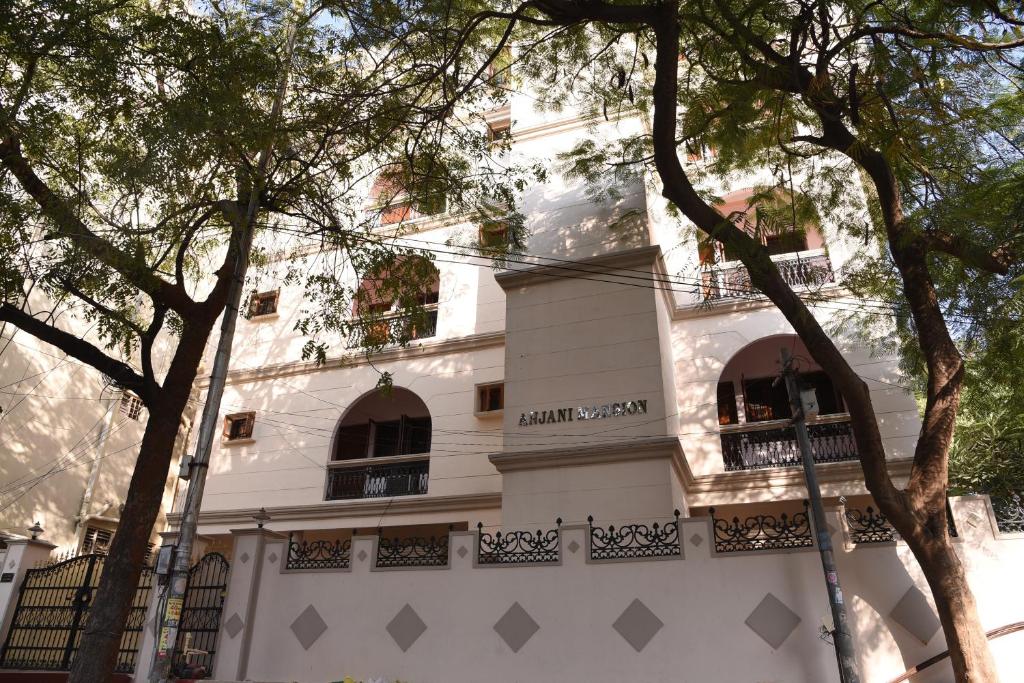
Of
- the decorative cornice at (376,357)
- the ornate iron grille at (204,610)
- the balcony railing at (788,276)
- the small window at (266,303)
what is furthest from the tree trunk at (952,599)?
the small window at (266,303)

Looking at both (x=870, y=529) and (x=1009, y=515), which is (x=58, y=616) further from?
(x=1009, y=515)

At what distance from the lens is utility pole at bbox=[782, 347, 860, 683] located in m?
6.66

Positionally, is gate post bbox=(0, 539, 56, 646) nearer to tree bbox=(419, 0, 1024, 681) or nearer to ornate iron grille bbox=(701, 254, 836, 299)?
tree bbox=(419, 0, 1024, 681)

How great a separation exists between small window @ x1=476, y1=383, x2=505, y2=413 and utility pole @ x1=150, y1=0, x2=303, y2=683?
19.4 feet

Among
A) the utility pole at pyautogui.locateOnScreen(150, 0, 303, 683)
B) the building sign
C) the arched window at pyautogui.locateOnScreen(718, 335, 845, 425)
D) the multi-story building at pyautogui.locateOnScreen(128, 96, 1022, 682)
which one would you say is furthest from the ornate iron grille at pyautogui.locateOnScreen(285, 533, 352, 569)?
the arched window at pyautogui.locateOnScreen(718, 335, 845, 425)

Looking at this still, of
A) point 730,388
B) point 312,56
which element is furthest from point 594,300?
point 312,56

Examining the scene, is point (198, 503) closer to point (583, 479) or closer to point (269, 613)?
point (269, 613)

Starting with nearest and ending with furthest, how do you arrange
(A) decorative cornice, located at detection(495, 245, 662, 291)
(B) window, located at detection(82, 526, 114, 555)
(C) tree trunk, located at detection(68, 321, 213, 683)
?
(C) tree trunk, located at detection(68, 321, 213, 683)
(A) decorative cornice, located at detection(495, 245, 662, 291)
(B) window, located at detection(82, 526, 114, 555)

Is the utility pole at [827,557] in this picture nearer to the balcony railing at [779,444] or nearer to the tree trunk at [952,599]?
the tree trunk at [952,599]

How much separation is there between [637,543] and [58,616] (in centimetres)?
845

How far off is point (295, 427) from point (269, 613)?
6409 millimetres

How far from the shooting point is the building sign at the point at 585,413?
10.5 meters

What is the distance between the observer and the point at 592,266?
11.9 metres

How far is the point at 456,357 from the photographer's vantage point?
1471 centimetres
